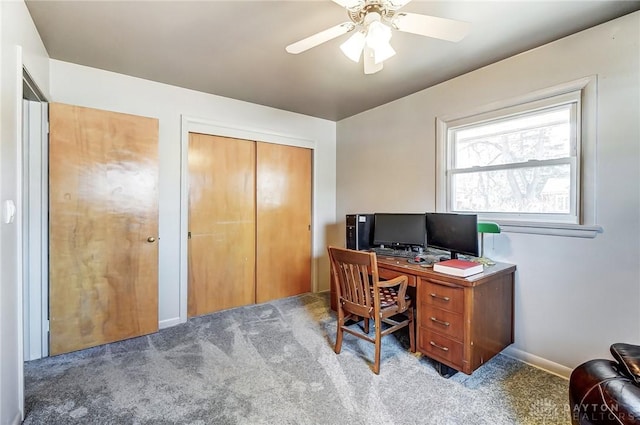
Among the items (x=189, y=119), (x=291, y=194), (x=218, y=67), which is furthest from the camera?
(x=291, y=194)

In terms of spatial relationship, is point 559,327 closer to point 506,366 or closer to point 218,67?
point 506,366

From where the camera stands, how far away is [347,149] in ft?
13.1

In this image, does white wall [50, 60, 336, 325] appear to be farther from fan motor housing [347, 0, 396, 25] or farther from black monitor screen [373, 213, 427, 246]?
fan motor housing [347, 0, 396, 25]

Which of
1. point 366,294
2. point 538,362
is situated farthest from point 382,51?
point 538,362

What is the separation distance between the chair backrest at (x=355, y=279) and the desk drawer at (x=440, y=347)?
425 mm

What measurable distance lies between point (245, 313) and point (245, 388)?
1374 millimetres

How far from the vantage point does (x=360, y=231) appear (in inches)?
123

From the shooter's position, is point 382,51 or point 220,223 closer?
point 382,51

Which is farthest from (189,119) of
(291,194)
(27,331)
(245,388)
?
(245,388)

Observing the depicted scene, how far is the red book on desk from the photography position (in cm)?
196

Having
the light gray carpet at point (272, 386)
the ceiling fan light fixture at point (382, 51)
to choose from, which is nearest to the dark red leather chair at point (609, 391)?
the light gray carpet at point (272, 386)

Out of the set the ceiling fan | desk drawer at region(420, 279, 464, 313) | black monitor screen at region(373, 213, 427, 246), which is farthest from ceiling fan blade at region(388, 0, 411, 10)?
black monitor screen at region(373, 213, 427, 246)

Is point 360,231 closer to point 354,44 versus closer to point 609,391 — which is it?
point 354,44

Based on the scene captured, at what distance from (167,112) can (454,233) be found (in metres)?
2.85
